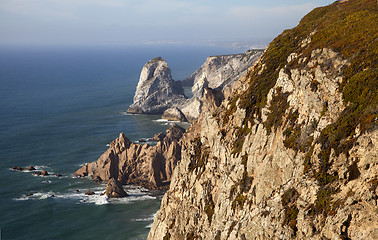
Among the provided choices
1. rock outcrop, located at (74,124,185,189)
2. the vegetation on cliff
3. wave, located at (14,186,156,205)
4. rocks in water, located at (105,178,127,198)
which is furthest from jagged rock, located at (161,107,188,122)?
the vegetation on cliff

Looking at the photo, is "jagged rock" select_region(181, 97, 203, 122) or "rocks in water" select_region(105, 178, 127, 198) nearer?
"rocks in water" select_region(105, 178, 127, 198)

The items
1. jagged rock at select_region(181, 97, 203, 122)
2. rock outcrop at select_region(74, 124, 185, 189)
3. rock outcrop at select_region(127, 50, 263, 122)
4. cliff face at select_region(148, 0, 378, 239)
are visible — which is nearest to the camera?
cliff face at select_region(148, 0, 378, 239)

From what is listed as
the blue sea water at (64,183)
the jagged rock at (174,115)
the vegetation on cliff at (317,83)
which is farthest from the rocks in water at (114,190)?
the jagged rock at (174,115)

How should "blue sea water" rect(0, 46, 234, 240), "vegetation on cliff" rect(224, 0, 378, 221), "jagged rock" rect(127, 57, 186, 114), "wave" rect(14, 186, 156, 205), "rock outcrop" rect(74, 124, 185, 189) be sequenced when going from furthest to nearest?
"jagged rock" rect(127, 57, 186, 114), "rock outcrop" rect(74, 124, 185, 189), "wave" rect(14, 186, 156, 205), "blue sea water" rect(0, 46, 234, 240), "vegetation on cliff" rect(224, 0, 378, 221)

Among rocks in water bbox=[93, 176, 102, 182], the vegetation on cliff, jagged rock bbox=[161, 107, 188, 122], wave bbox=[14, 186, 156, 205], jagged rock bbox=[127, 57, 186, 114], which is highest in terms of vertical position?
the vegetation on cliff

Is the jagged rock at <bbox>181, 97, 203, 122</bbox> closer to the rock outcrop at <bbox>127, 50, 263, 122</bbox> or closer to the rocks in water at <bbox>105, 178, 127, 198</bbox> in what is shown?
the rock outcrop at <bbox>127, 50, 263, 122</bbox>

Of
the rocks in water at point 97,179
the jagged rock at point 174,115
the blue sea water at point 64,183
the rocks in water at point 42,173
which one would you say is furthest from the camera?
the jagged rock at point 174,115

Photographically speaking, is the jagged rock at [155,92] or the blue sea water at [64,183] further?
the jagged rock at [155,92]

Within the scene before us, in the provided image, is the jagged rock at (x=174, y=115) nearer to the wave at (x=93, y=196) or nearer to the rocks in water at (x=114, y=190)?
the wave at (x=93, y=196)
